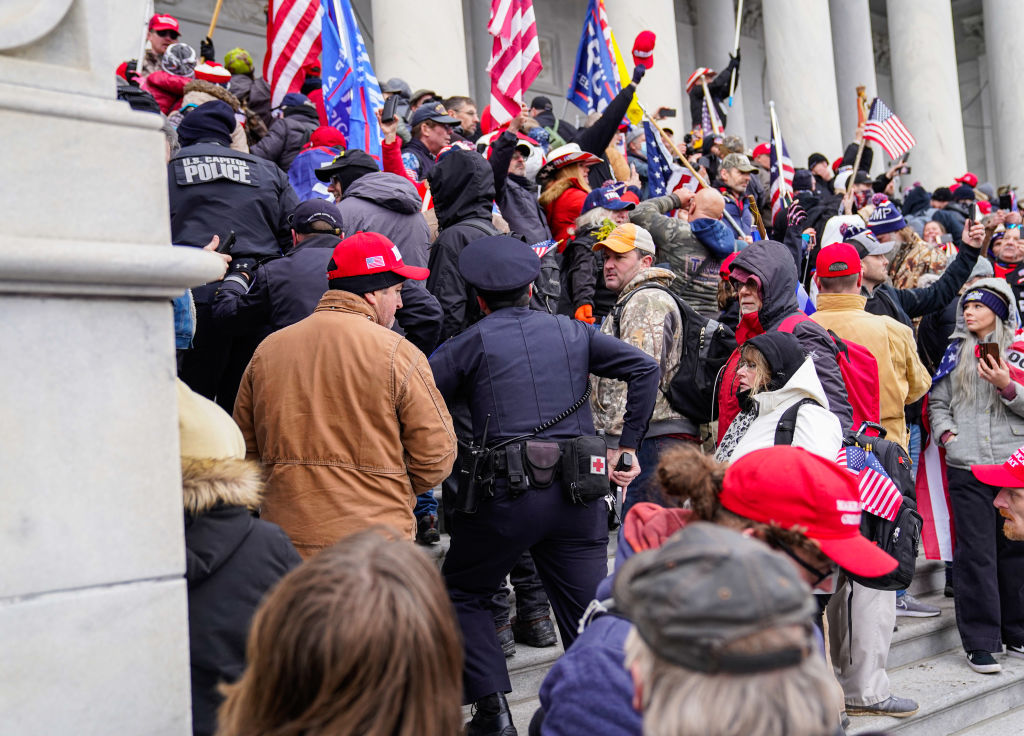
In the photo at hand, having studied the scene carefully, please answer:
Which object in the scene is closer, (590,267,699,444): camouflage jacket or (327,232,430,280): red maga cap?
(327,232,430,280): red maga cap

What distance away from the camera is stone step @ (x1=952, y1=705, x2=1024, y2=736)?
5.20 metres

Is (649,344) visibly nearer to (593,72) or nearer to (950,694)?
(950,694)

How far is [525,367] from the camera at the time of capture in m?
4.22

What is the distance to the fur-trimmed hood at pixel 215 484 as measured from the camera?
242cm

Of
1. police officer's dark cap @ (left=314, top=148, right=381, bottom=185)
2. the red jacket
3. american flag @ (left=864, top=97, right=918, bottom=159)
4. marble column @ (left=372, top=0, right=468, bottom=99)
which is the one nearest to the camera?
police officer's dark cap @ (left=314, top=148, right=381, bottom=185)

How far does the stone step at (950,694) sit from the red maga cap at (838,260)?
219cm

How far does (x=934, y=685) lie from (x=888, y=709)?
0.66 m

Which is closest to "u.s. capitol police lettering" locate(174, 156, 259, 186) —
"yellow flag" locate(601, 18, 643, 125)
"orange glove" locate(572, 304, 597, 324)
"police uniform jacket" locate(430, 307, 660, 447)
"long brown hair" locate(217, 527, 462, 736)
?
"police uniform jacket" locate(430, 307, 660, 447)

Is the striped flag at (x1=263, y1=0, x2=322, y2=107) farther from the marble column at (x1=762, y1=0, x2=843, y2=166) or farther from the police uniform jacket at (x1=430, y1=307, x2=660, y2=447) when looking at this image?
the marble column at (x1=762, y1=0, x2=843, y2=166)

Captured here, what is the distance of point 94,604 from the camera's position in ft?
7.25

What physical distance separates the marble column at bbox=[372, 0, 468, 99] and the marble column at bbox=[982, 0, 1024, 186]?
573 inches

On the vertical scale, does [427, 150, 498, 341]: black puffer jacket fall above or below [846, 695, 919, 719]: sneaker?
above

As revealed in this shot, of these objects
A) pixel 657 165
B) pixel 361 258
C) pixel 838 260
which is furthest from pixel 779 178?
pixel 361 258

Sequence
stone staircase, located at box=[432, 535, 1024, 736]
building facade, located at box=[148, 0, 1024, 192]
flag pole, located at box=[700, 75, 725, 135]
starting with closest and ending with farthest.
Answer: stone staircase, located at box=[432, 535, 1024, 736] → flag pole, located at box=[700, 75, 725, 135] → building facade, located at box=[148, 0, 1024, 192]
